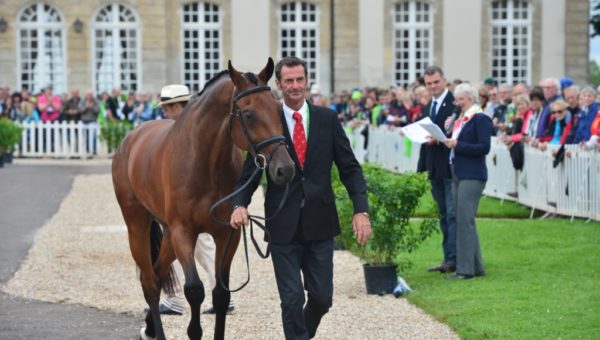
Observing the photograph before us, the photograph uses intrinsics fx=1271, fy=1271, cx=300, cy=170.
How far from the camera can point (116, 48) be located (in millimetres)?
37156

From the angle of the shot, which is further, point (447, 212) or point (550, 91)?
point (550, 91)

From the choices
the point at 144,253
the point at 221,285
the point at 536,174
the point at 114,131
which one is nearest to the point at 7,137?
the point at 114,131

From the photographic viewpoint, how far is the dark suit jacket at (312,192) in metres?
7.54

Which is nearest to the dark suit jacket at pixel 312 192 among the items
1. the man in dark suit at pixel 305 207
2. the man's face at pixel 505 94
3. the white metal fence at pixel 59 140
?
the man in dark suit at pixel 305 207

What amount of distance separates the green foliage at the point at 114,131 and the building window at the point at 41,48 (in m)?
4.98

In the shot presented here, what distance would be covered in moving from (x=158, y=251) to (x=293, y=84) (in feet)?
9.33

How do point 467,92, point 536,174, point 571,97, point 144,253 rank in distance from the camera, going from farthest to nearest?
point 536,174
point 571,97
point 467,92
point 144,253

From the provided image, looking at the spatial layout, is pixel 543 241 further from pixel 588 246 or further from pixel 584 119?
pixel 584 119

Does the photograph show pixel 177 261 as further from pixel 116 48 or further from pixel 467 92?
pixel 116 48

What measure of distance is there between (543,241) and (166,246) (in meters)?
5.93

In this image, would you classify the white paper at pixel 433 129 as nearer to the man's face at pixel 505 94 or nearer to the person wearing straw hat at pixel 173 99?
the person wearing straw hat at pixel 173 99

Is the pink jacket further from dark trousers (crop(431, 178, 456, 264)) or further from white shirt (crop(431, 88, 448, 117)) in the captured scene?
dark trousers (crop(431, 178, 456, 264))

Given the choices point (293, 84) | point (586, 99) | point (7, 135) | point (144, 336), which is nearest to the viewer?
point (293, 84)

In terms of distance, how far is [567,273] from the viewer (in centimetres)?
1168
